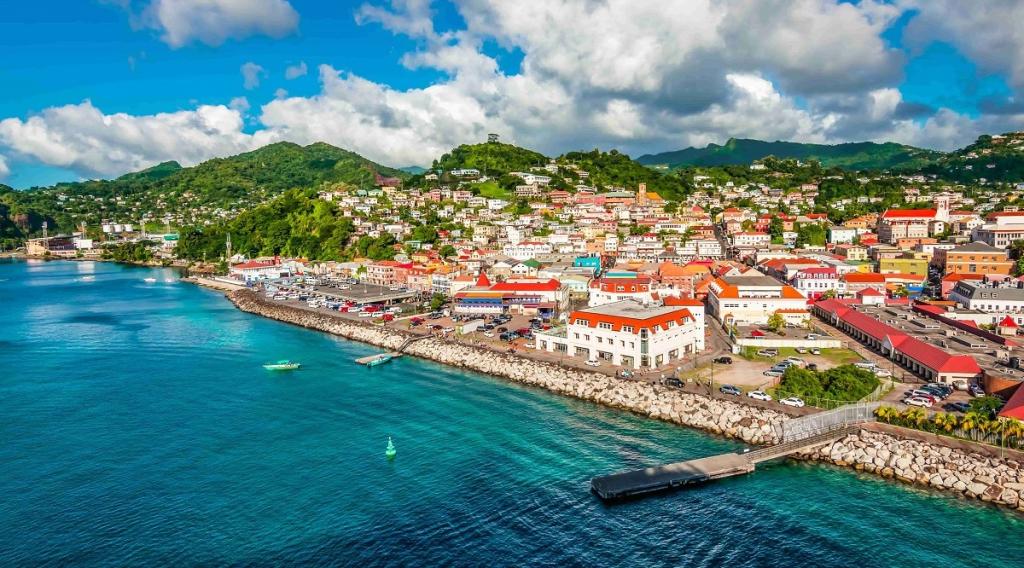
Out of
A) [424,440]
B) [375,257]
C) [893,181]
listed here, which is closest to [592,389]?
[424,440]

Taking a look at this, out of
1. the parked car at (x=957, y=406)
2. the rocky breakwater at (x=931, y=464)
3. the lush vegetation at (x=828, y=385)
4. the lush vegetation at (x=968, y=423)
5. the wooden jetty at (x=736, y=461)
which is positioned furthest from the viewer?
the lush vegetation at (x=828, y=385)

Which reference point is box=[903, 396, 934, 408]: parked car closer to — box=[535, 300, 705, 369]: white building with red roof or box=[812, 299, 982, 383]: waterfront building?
box=[812, 299, 982, 383]: waterfront building

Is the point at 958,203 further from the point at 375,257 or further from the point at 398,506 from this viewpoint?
the point at 398,506

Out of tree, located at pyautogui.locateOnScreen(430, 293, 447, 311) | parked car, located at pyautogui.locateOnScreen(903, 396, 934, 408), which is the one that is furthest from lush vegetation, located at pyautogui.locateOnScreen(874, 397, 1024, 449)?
tree, located at pyautogui.locateOnScreen(430, 293, 447, 311)

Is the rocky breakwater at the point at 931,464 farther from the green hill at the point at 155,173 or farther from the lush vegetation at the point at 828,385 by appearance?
the green hill at the point at 155,173

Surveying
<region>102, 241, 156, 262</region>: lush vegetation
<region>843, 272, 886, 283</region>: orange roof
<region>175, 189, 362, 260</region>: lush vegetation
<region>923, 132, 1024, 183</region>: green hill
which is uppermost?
<region>923, 132, 1024, 183</region>: green hill

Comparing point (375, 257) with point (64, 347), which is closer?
point (64, 347)

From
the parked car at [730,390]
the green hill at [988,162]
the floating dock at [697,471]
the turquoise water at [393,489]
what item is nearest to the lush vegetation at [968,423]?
the floating dock at [697,471]
